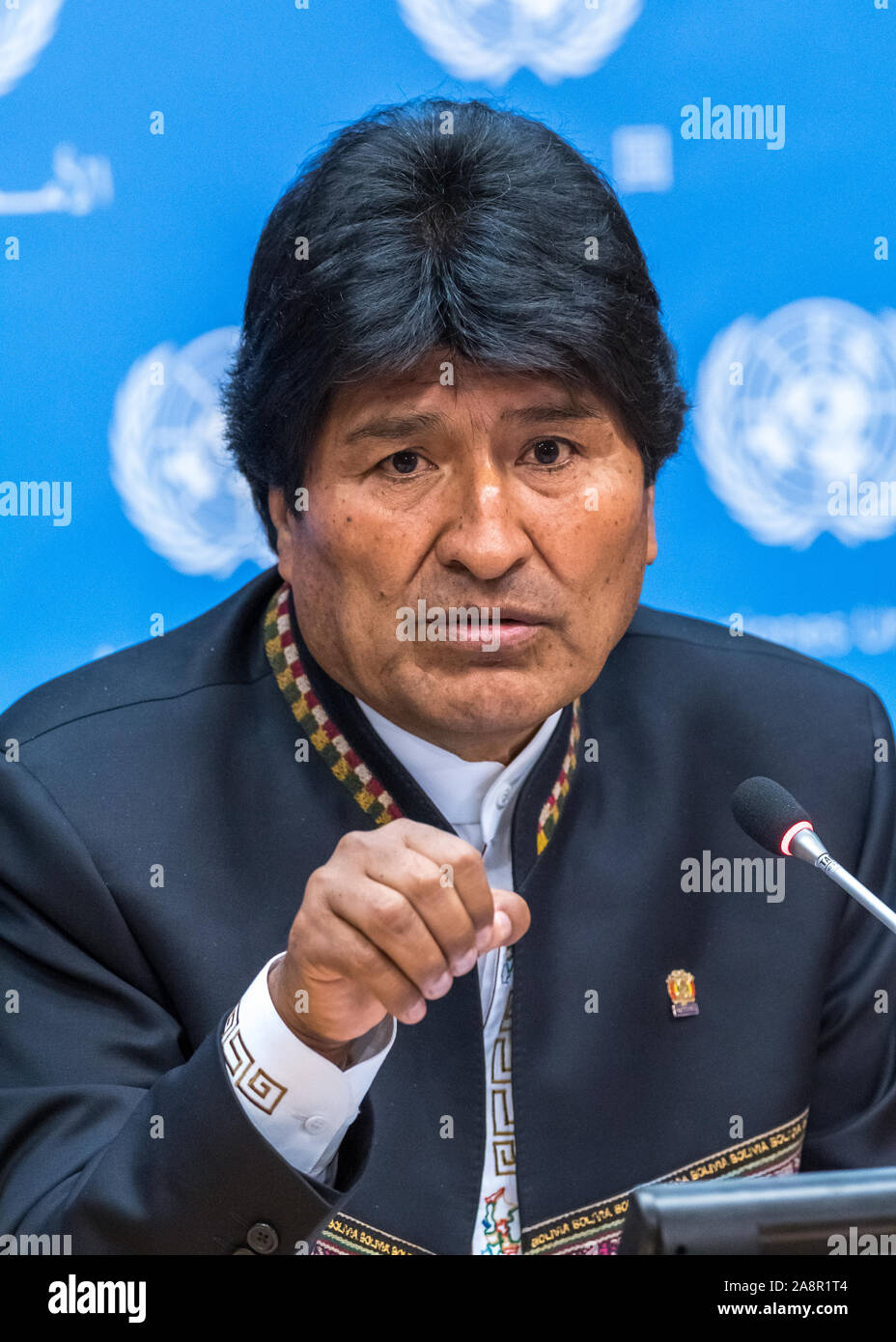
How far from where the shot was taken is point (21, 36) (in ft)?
7.20

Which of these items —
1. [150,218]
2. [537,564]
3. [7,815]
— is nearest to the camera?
[537,564]

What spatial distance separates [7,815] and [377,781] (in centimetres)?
43

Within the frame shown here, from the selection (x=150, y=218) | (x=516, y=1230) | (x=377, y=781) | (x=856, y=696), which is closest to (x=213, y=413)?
(x=150, y=218)

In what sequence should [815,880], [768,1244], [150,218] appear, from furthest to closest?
[150,218] → [815,880] → [768,1244]

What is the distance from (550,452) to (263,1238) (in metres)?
0.88

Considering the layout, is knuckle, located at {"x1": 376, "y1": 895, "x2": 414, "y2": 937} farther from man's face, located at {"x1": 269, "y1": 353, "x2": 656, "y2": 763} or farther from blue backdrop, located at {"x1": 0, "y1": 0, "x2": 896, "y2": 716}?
blue backdrop, located at {"x1": 0, "y1": 0, "x2": 896, "y2": 716}

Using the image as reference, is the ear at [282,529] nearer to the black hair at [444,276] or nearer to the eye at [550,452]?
the black hair at [444,276]

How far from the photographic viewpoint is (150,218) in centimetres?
224

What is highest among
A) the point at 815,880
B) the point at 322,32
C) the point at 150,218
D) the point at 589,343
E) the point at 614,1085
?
the point at 322,32

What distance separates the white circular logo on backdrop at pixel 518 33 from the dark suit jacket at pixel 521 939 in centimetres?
80

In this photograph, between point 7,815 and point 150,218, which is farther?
point 150,218

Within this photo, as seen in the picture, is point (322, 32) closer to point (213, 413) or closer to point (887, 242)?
point (213, 413)

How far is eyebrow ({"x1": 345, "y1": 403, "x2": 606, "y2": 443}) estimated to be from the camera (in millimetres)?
1757

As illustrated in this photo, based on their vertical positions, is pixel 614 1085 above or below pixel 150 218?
below
